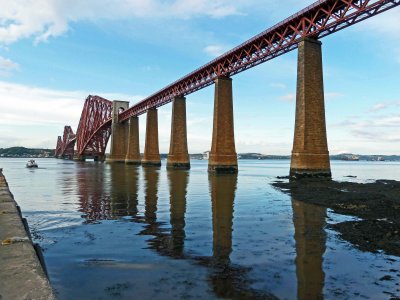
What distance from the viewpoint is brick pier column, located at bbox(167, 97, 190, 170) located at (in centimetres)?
5925

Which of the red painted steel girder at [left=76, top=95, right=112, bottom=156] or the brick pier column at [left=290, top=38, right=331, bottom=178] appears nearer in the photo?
the brick pier column at [left=290, top=38, right=331, bottom=178]

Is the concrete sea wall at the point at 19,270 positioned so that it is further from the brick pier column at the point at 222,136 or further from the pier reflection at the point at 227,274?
the brick pier column at the point at 222,136

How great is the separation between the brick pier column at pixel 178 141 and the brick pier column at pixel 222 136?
535 inches

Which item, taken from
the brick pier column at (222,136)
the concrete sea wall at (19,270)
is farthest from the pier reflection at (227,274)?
the brick pier column at (222,136)

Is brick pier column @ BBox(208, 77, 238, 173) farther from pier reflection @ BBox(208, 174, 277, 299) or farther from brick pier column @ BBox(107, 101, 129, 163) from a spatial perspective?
brick pier column @ BBox(107, 101, 129, 163)

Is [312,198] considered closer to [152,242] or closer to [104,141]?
[152,242]

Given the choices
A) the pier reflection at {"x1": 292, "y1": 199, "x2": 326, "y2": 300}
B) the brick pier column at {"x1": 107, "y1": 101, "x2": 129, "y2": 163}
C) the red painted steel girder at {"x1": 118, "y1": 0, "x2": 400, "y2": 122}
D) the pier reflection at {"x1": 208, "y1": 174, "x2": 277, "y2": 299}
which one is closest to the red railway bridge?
the red painted steel girder at {"x1": 118, "y1": 0, "x2": 400, "y2": 122}

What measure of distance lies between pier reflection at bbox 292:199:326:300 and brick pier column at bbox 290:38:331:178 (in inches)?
666

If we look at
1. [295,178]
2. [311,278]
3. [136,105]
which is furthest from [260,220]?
[136,105]

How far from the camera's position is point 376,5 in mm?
27969

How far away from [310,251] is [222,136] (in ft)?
123

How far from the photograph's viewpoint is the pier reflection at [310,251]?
574 cm

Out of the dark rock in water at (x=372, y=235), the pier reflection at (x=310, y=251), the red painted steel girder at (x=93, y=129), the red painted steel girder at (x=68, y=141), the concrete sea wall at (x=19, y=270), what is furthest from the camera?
the red painted steel girder at (x=68, y=141)

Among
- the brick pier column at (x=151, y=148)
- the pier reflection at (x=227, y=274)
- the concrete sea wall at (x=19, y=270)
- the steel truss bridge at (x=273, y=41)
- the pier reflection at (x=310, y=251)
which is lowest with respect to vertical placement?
the pier reflection at (x=310, y=251)
